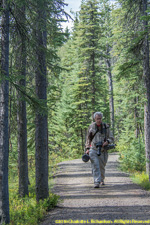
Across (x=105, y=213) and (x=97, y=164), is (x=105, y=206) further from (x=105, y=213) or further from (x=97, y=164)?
(x=97, y=164)

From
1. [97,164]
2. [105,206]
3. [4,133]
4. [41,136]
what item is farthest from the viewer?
[97,164]

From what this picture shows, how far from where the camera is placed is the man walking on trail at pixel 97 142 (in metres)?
8.29

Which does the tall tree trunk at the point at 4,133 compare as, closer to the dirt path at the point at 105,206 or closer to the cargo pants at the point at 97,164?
the dirt path at the point at 105,206

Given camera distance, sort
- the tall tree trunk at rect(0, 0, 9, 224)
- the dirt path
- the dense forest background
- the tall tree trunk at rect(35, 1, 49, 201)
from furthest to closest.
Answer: the tall tree trunk at rect(35, 1, 49, 201) → the dense forest background → the tall tree trunk at rect(0, 0, 9, 224) → the dirt path

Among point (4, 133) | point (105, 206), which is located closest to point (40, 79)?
point (4, 133)

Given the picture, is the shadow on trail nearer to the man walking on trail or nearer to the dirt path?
the dirt path

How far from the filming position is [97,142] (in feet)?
27.6

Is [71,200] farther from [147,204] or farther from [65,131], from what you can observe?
[65,131]

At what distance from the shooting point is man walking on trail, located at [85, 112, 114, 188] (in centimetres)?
829

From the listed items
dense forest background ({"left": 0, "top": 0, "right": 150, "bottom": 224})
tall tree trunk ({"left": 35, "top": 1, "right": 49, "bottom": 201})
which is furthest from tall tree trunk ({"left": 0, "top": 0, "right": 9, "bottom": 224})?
tall tree trunk ({"left": 35, "top": 1, "right": 49, "bottom": 201})

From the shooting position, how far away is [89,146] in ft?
28.2

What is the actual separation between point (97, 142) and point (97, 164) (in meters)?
0.73

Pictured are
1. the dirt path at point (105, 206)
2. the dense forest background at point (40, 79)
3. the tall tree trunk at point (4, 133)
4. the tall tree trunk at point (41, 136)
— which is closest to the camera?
the dirt path at point (105, 206)

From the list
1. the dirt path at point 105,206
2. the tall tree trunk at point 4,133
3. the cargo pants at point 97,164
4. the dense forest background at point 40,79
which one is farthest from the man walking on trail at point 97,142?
the tall tree trunk at point 4,133
